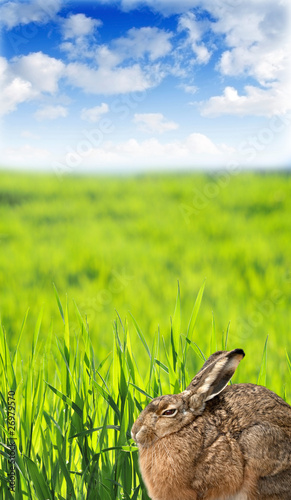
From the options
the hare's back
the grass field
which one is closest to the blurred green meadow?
the grass field

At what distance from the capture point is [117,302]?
365cm

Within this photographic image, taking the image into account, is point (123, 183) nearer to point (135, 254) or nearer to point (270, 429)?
point (135, 254)

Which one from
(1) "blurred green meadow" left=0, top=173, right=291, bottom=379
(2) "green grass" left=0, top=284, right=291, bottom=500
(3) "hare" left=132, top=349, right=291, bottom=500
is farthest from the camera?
(1) "blurred green meadow" left=0, top=173, right=291, bottom=379

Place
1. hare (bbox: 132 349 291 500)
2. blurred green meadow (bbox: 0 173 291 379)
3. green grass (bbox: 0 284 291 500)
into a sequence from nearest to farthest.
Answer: hare (bbox: 132 349 291 500) → green grass (bbox: 0 284 291 500) → blurred green meadow (bbox: 0 173 291 379)

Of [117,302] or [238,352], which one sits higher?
[238,352]

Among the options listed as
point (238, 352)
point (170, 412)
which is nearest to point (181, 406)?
point (170, 412)

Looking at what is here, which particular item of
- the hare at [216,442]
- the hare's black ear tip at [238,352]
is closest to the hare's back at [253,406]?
the hare at [216,442]

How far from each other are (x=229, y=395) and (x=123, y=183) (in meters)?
5.90

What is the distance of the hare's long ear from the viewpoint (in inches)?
31.4

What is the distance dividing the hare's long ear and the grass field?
161mm

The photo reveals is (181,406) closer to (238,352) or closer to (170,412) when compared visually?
(170,412)

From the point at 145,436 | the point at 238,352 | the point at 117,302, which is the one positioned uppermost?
the point at 238,352

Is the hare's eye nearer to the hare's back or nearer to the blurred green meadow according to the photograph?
the hare's back

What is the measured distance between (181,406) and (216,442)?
0.25ft
